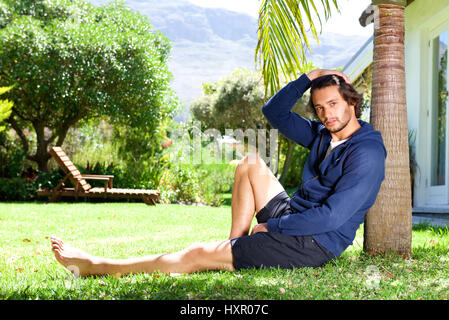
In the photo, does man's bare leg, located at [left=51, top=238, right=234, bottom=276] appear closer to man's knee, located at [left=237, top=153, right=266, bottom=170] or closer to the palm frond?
man's knee, located at [left=237, top=153, right=266, bottom=170]

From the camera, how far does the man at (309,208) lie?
291 centimetres

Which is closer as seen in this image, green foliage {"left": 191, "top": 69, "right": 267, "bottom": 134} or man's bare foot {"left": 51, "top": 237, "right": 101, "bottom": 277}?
man's bare foot {"left": 51, "top": 237, "right": 101, "bottom": 277}

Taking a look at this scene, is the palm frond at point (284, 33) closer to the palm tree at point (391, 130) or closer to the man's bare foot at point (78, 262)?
the palm tree at point (391, 130)

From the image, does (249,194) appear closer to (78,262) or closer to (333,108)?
(333,108)

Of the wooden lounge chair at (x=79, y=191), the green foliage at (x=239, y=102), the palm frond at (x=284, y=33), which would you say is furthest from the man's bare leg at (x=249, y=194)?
the green foliage at (x=239, y=102)

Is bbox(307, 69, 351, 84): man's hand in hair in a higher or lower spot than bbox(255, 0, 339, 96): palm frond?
lower

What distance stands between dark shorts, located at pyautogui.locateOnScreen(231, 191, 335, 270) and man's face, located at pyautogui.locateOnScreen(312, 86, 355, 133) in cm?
77

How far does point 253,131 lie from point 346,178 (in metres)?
17.4

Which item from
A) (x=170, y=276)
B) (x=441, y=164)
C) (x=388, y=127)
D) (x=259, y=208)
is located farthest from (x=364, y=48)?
(x=170, y=276)

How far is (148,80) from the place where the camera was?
1242 cm

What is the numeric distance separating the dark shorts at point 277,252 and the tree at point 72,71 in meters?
9.44

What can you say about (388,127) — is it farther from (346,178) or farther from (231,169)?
(231,169)

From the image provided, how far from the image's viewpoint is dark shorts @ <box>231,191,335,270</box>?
3.05 meters

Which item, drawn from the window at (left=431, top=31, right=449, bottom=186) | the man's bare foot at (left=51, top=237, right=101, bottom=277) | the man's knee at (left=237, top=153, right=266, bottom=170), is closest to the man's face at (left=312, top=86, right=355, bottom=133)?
the man's knee at (left=237, top=153, right=266, bottom=170)
